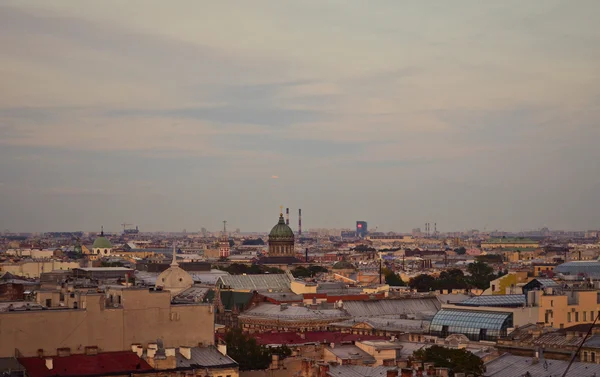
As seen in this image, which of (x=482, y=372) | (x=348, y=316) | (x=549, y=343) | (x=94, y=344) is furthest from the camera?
(x=348, y=316)

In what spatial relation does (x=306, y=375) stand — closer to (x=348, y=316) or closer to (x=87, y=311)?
(x=87, y=311)

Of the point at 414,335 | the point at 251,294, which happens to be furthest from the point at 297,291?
the point at 414,335

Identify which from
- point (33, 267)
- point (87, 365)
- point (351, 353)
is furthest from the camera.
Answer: point (33, 267)

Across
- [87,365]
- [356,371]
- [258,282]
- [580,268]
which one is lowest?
[356,371]

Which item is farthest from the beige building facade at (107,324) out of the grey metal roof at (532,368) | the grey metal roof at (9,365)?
the grey metal roof at (532,368)

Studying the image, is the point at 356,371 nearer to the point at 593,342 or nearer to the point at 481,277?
the point at 593,342

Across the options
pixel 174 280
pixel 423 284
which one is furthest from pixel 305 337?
pixel 423 284
